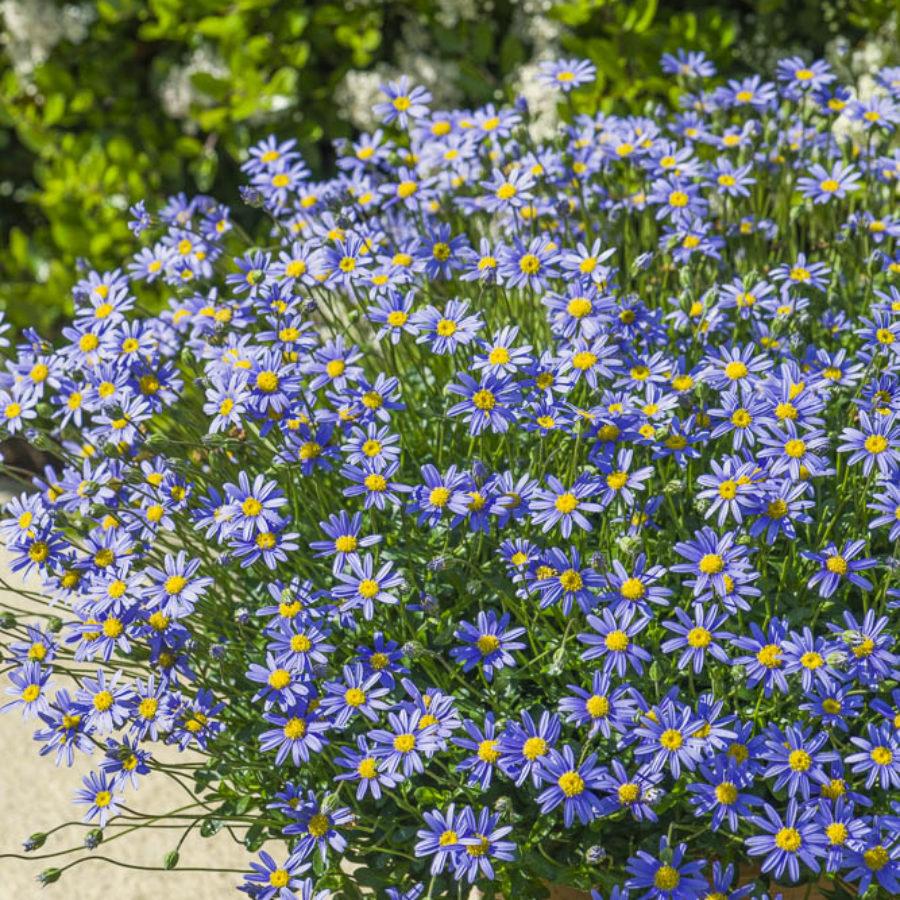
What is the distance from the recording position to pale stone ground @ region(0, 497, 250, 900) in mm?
3277

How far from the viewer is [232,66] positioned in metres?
5.32

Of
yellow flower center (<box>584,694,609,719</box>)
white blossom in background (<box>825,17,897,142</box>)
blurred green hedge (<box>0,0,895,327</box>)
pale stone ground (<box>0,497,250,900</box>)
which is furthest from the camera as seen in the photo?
blurred green hedge (<box>0,0,895,327</box>)

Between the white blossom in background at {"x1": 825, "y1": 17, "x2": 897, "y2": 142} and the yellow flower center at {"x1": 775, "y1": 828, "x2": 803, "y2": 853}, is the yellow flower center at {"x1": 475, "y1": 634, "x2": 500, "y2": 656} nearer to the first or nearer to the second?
the yellow flower center at {"x1": 775, "y1": 828, "x2": 803, "y2": 853}

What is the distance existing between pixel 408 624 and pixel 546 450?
57 centimetres

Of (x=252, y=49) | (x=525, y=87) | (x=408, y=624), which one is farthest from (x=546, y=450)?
(x=252, y=49)

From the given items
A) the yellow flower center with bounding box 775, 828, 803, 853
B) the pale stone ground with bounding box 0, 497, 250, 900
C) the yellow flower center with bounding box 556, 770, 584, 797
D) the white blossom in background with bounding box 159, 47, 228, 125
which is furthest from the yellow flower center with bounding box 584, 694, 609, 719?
the white blossom in background with bounding box 159, 47, 228, 125

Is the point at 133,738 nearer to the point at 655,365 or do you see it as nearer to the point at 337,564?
the point at 337,564

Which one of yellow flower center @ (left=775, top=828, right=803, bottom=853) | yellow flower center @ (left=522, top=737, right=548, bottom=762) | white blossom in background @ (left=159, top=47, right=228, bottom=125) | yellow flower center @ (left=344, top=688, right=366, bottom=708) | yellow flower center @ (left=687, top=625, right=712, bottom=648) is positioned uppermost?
white blossom in background @ (left=159, top=47, right=228, bottom=125)

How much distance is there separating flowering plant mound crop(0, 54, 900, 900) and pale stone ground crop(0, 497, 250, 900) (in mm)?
754

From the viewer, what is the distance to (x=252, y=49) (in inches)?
210

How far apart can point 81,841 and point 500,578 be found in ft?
5.15

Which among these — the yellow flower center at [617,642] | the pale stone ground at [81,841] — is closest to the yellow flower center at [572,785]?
the yellow flower center at [617,642]

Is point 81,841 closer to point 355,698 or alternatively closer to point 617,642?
point 355,698

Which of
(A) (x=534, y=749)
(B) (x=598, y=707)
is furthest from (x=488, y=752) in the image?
(B) (x=598, y=707)
